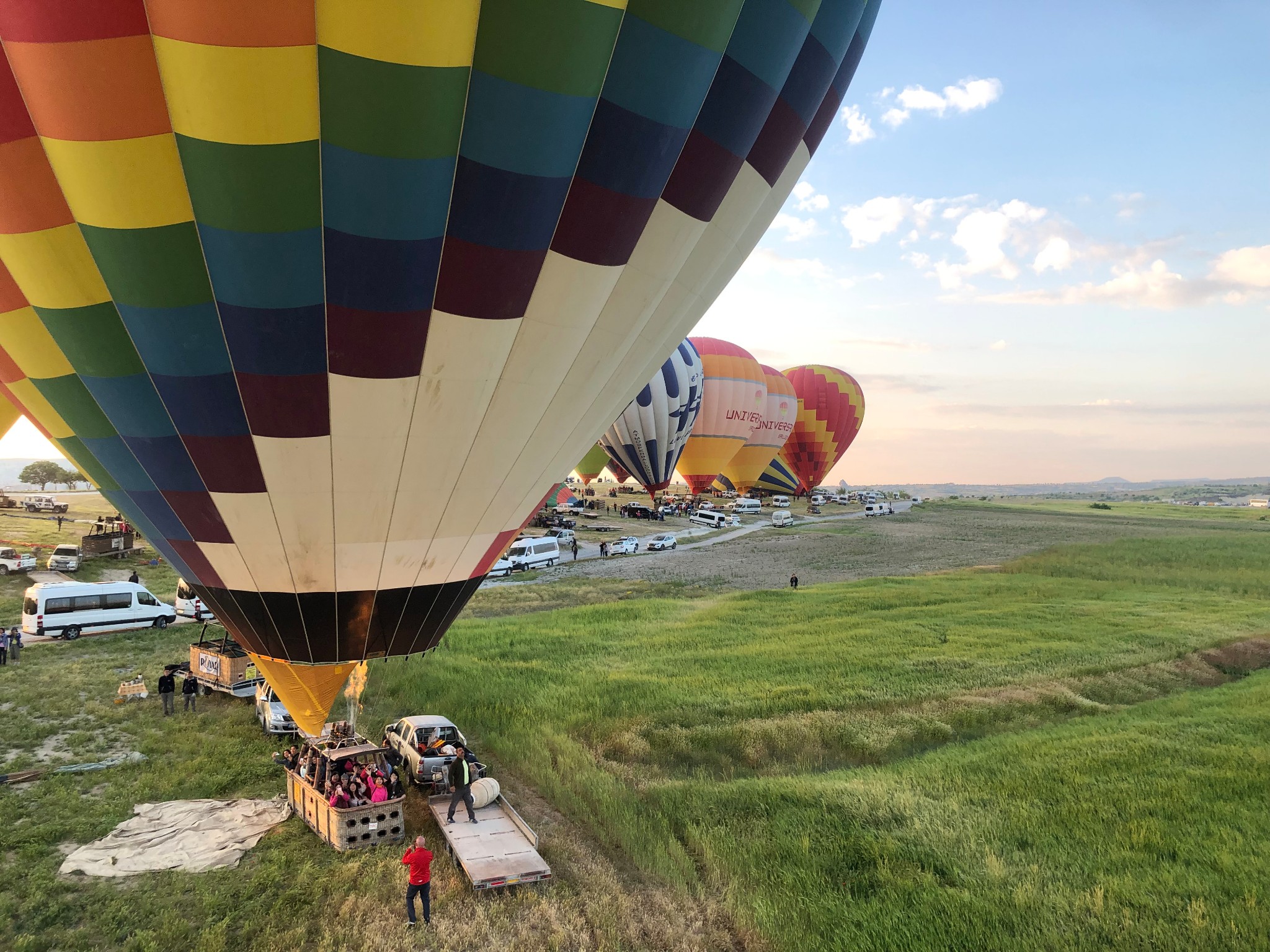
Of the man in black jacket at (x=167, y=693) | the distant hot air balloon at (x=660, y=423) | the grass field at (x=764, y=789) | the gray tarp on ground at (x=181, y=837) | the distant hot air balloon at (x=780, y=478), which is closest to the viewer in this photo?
the grass field at (x=764, y=789)

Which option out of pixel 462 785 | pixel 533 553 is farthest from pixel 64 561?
pixel 462 785

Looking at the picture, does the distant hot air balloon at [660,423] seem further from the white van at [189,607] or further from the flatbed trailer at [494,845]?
the flatbed trailer at [494,845]

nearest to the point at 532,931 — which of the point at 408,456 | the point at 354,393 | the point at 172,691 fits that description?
the point at 408,456

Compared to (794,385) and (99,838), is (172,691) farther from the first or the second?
(794,385)

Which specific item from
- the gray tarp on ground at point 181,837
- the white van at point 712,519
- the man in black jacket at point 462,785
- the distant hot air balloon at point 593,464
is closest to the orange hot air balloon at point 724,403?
the white van at point 712,519

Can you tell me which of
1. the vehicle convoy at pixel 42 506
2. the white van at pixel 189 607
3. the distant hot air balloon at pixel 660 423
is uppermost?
the distant hot air balloon at pixel 660 423

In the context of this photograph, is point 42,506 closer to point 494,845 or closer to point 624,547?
point 624,547
